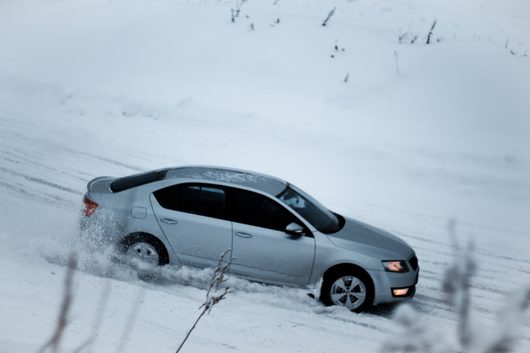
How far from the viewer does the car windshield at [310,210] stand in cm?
858

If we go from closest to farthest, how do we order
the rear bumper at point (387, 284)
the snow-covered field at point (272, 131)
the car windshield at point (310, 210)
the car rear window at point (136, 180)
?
the snow-covered field at point (272, 131) < the rear bumper at point (387, 284) < the car windshield at point (310, 210) < the car rear window at point (136, 180)

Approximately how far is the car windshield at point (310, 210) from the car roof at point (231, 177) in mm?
117

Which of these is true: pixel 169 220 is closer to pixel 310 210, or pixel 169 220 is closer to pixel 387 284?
pixel 310 210

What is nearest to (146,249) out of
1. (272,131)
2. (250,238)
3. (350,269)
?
(250,238)

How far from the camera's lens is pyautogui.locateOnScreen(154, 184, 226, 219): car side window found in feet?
27.5

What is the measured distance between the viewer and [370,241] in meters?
8.60

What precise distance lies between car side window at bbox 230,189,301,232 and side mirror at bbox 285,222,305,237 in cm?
10

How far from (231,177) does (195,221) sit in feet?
2.61

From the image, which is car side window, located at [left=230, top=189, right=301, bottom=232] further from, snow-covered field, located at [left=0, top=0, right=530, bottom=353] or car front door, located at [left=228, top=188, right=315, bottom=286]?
A: snow-covered field, located at [left=0, top=0, right=530, bottom=353]

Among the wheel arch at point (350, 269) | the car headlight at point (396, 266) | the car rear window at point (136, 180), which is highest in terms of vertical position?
the car rear window at point (136, 180)

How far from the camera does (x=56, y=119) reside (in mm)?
15109

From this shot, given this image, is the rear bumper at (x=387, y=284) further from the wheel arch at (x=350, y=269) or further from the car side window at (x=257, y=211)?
the car side window at (x=257, y=211)

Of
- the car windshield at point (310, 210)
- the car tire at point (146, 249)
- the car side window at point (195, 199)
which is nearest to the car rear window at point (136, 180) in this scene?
the car side window at point (195, 199)

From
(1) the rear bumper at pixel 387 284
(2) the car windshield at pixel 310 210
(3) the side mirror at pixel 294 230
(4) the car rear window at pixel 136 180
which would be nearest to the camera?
(3) the side mirror at pixel 294 230
